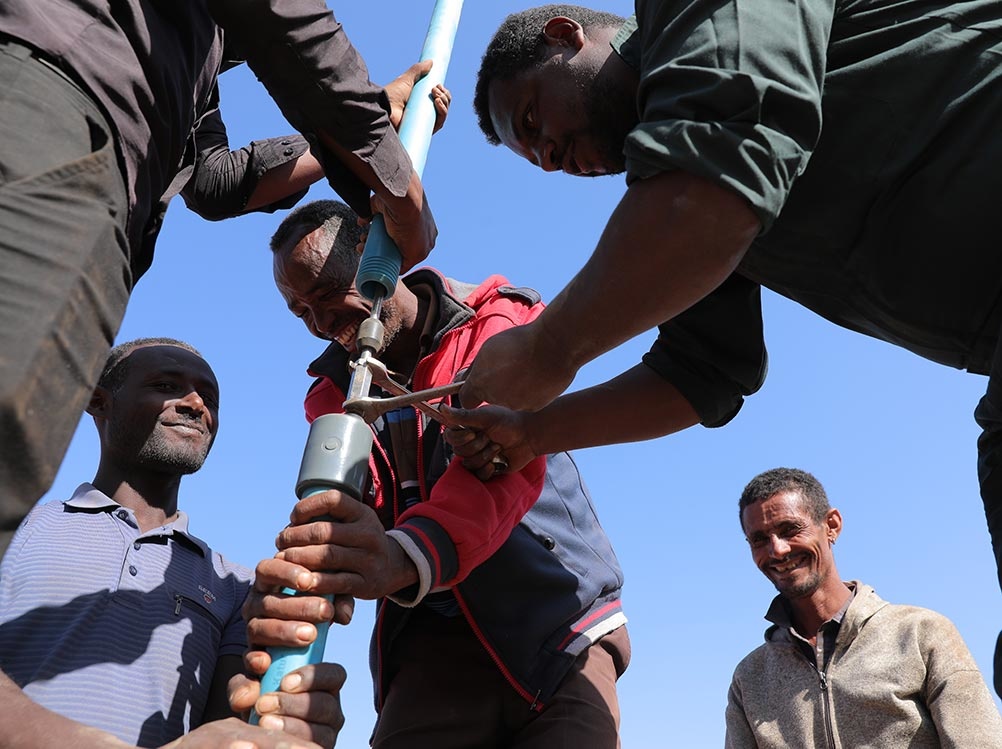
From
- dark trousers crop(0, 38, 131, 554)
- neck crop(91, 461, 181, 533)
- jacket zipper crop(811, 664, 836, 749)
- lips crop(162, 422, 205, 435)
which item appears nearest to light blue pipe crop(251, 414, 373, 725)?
dark trousers crop(0, 38, 131, 554)

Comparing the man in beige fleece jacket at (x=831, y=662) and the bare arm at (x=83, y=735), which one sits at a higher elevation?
the man in beige fleece jacket at (x=831, y=662)

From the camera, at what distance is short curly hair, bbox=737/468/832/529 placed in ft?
19.2

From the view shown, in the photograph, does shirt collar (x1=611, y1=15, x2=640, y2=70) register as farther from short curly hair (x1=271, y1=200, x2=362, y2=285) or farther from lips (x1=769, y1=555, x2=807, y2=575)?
lips (x1=769, y1=555, x2=807, y2=575)

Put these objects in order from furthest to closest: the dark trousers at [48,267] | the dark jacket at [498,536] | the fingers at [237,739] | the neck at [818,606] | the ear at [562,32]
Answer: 1. the neck at [818,606]
2. the dark jacket at [498,536]
3. the ear at [562,32]
4. the fingers at [237,739]
5. the dark trousers at [48,267]

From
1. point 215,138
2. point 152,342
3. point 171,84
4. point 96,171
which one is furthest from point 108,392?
point 96,171

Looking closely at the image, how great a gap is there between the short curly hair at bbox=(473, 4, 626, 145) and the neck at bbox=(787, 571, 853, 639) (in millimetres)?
3649

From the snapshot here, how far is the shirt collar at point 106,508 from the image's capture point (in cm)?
319

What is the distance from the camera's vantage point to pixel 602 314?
1.83 metres

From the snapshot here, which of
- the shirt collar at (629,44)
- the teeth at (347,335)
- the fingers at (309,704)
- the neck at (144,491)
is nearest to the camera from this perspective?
the fingers at (309,704)

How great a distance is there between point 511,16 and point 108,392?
227 cm

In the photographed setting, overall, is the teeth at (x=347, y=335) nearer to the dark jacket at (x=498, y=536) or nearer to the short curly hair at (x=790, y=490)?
the dark jacket at (x=498, y=536)

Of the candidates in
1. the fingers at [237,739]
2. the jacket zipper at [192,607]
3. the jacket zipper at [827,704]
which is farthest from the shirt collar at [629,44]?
the jacket zipper at [827,704]

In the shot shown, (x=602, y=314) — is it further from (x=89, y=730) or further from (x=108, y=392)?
(x=108, y=392)

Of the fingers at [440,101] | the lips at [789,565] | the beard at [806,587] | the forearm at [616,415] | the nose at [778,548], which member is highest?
the fingers at [440,101]
